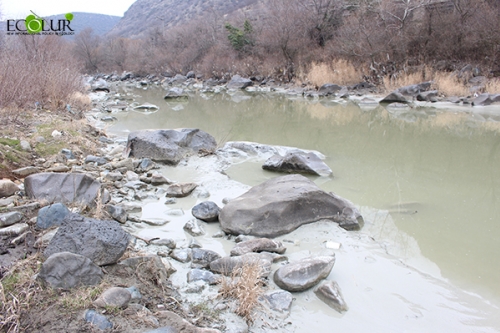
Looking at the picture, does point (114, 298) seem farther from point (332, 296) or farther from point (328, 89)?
point (328, 89)

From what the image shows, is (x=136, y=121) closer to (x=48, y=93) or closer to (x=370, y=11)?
(x=48, y=93)

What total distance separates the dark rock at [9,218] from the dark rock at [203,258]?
4.77 feet

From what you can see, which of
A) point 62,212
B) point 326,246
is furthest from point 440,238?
point 62,212

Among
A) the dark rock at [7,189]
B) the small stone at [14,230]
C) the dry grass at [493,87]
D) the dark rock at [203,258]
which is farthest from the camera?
the dry grass at [493,87]

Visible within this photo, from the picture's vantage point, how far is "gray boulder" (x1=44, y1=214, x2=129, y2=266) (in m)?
2.65

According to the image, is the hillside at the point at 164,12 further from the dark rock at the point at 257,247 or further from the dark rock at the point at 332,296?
the dark rock at the point at 332,296

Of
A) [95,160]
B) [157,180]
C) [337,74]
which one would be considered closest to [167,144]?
[95,160]

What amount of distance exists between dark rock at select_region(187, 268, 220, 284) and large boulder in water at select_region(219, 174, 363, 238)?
0.94 m

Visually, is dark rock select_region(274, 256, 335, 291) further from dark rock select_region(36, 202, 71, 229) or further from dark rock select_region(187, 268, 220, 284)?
dark rock select_region(36, 202, 71, 229)

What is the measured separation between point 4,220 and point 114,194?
5.93ft

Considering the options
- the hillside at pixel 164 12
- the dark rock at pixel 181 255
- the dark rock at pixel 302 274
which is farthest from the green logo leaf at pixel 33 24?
the hillside at pixel 164 12

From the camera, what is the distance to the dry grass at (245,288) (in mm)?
2582

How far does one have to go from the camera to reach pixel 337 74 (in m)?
21.8

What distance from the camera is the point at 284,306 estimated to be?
2.74 meters
